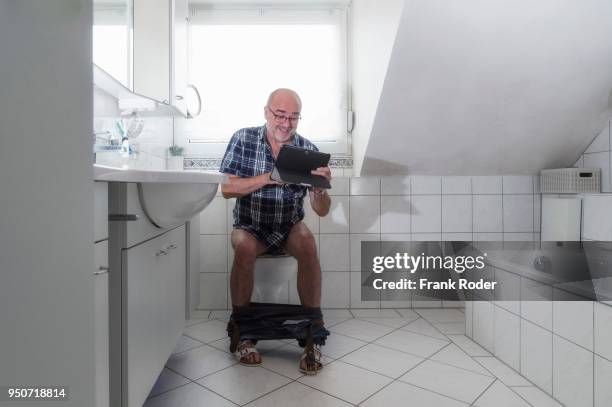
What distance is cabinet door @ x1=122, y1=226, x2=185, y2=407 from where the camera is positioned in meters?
0.83

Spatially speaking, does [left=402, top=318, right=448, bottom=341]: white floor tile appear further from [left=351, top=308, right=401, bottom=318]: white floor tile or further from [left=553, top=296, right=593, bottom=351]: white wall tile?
[left=553, top=296, right=593, bottom=351]: white wall tile

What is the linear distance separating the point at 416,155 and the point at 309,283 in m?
0.96

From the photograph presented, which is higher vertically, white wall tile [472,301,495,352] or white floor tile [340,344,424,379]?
white wall tile [472,301,495,352]

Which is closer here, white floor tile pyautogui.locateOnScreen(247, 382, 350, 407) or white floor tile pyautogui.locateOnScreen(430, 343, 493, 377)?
white floor tile pyautogui.locateOnScreen(247, 382, 350, 407)

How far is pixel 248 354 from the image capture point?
5.08ft

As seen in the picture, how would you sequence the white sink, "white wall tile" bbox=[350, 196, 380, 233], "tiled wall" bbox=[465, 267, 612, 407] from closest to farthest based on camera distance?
1. the white sink
2. "tiled wall" bbox=[465, 267, 612, 407]
3. "white wall tile" bbox=[350, 196, 380, 233]

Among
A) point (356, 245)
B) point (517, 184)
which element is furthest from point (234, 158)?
point (517, 184)

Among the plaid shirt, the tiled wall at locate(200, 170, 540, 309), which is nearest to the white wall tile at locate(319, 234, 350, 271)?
the tiled wall at locate(200, 170, 540, 309)

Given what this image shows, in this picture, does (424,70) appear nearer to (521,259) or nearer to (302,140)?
(302,140)

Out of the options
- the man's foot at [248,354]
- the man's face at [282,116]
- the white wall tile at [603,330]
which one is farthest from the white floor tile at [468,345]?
the man's face at [282,116]

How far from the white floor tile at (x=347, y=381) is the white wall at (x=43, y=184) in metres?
0.90

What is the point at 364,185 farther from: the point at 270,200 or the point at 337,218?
the point at 270,200

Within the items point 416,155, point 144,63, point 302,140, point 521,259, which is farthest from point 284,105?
point 521,259

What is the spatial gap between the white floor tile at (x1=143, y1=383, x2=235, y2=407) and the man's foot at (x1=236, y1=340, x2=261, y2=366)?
0.74 ft
